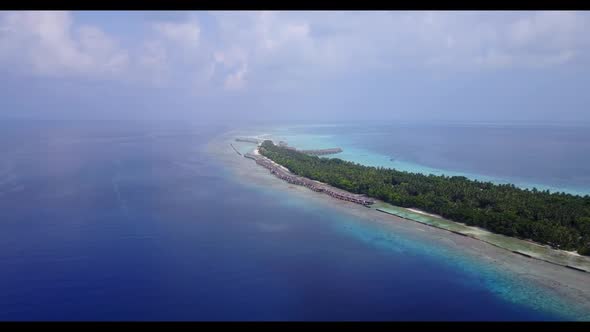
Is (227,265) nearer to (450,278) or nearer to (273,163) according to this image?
(450,278)

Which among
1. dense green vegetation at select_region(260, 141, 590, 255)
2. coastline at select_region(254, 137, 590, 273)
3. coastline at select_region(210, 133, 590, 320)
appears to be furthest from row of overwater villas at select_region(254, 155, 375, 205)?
coastline at select_region(254, 137, 590, 273)

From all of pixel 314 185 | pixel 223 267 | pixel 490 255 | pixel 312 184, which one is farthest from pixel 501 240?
pixel 312 184

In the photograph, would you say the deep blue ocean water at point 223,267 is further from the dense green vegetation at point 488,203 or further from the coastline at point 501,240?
the dense green vegetation at point 488,203

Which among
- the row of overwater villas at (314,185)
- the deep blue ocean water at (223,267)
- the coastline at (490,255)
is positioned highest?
the row of overwater villas at (314,185)

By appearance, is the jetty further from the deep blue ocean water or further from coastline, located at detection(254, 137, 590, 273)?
the deep blue ocean water

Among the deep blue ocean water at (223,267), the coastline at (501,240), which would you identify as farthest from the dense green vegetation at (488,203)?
the deep blue ocean water at (223,267)

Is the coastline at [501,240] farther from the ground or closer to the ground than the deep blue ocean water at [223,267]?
farther from the ground
